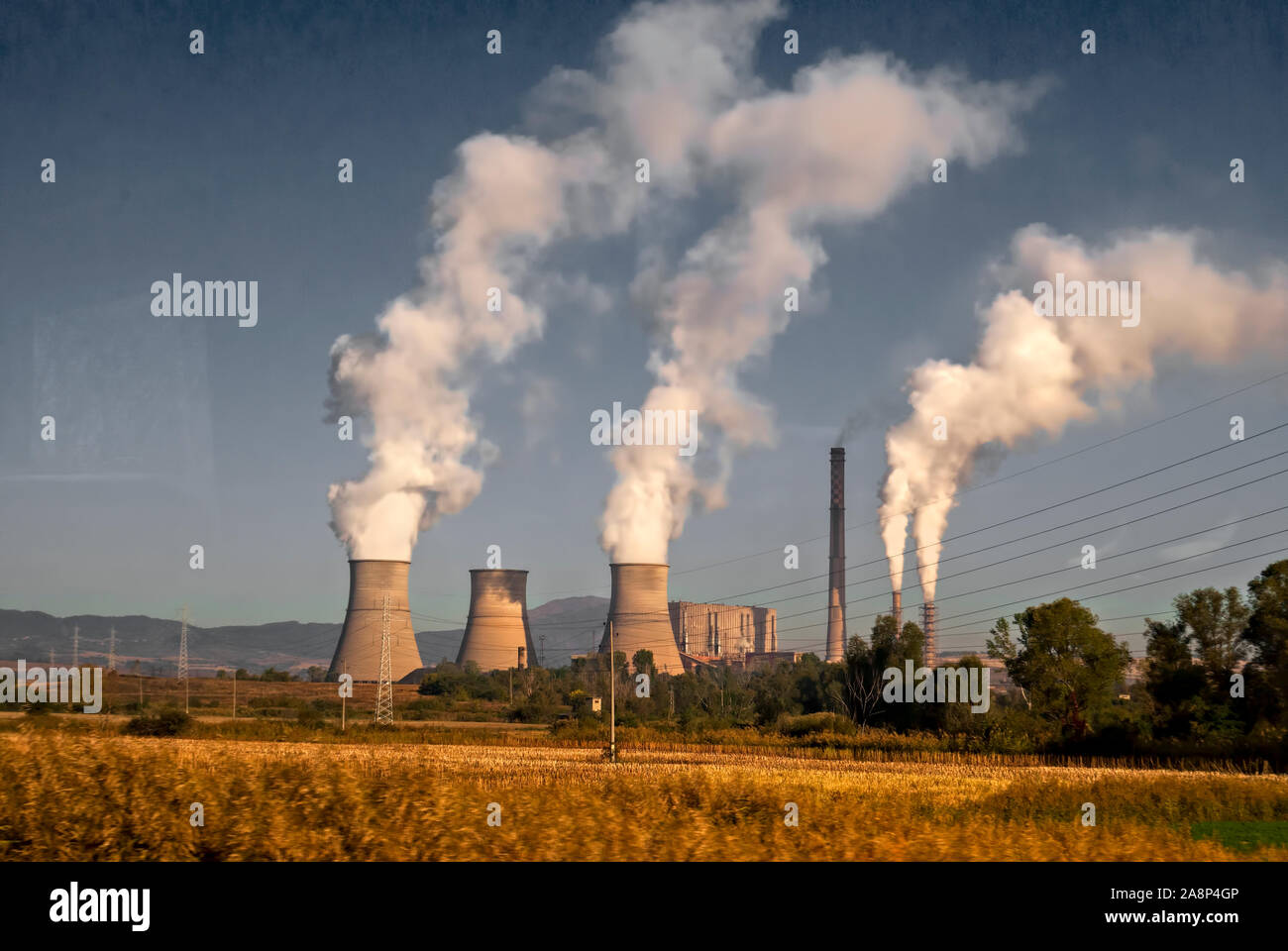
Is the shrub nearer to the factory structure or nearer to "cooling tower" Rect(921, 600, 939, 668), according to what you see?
the factory structure

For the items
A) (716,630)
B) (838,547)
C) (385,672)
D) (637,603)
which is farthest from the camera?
(716,630)

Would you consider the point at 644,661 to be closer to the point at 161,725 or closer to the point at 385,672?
the point at 385,672

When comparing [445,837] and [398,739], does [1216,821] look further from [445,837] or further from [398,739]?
[398,739]

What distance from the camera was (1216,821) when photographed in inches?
744

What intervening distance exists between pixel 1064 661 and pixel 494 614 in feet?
111

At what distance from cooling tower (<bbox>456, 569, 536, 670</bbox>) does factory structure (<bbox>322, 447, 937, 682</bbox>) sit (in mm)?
60

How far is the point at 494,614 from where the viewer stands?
215 ft

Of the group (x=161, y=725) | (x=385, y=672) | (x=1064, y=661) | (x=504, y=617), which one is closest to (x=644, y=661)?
(x=504, y=617)

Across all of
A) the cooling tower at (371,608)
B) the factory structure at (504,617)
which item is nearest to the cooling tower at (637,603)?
the factory structure at (504,617)
